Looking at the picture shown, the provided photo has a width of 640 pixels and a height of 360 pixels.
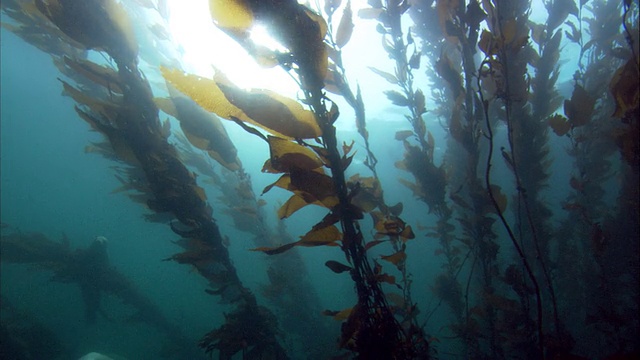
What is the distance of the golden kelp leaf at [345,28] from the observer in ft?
8.65

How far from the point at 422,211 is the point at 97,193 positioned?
46796mm

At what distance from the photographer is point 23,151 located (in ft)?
114

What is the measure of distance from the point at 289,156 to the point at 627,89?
234cm

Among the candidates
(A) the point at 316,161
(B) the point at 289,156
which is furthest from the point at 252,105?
(A) the point at 316,161

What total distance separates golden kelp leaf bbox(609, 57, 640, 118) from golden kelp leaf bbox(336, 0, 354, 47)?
2.09 m

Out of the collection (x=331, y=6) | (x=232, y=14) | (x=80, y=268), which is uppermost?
(x=331, y=6)

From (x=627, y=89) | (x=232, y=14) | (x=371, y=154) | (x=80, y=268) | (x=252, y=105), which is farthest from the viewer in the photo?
(x=80, y=268)

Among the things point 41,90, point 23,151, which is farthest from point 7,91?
point 23,151

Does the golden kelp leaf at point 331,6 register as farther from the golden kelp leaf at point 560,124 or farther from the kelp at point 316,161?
the golden kelp leaf at point 560,124

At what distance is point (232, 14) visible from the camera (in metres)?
1.51

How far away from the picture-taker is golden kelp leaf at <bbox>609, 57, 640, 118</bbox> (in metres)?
1.85

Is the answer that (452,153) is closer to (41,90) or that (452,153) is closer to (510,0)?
(510,0)

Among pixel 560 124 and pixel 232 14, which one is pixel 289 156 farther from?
pixel 560 124

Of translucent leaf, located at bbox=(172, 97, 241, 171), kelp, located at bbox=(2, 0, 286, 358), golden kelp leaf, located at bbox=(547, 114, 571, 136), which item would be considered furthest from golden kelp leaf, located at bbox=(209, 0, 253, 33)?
golden kelp leaf, located at bbox=(547, 114, 571, 136)
